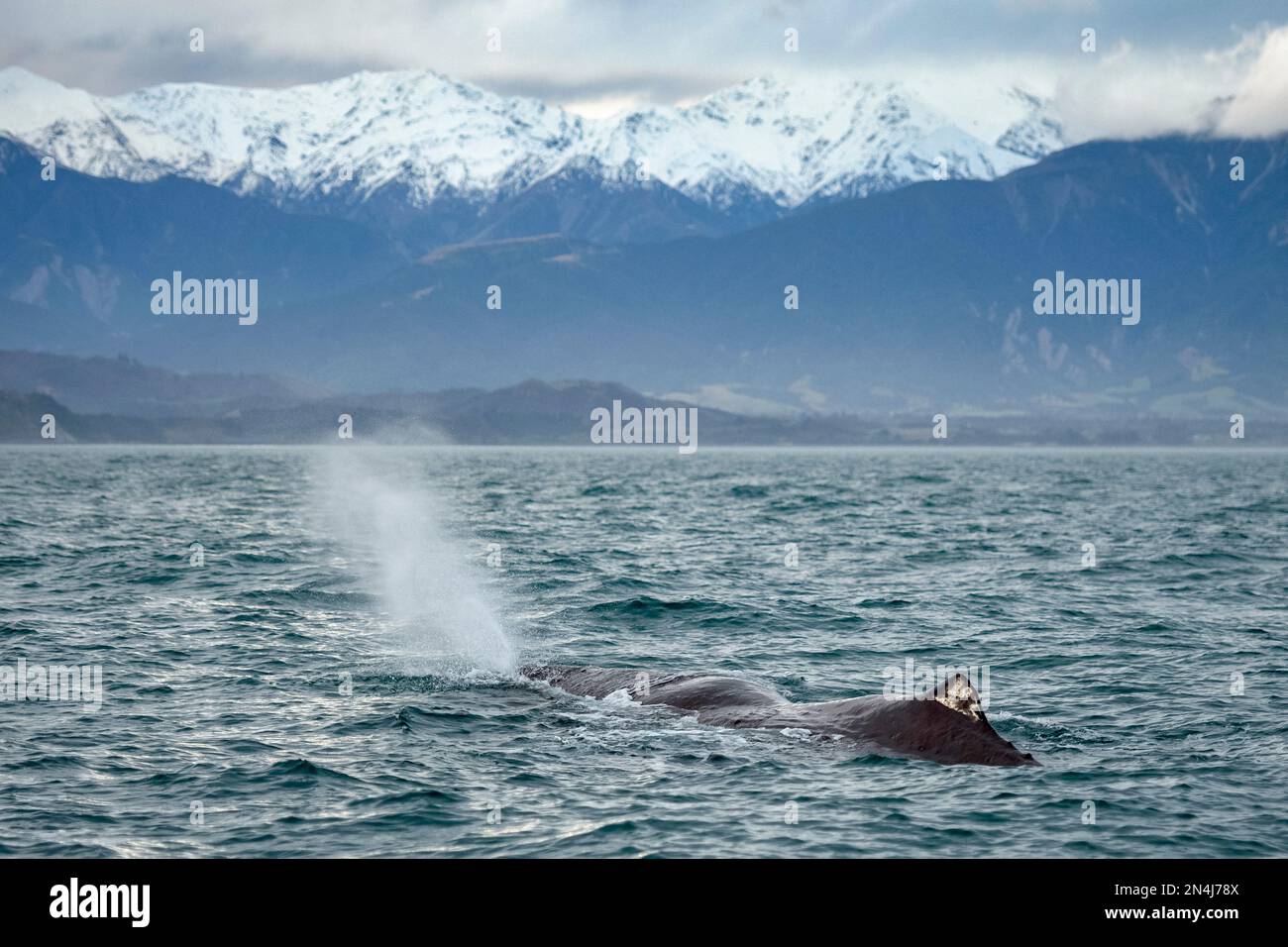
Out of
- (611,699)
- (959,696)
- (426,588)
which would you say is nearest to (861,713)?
(959,696)

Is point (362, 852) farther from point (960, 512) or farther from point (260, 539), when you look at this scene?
point (960, 512)

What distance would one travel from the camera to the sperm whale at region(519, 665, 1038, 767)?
69.9ft

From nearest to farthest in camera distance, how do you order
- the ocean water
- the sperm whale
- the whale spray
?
the ocean water < the sperm whale < the whale spray

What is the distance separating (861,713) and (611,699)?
5090mm

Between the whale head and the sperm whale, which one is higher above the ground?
the whale head

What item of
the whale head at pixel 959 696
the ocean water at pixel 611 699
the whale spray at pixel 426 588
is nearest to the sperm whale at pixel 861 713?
the whale head at pixel 959 696

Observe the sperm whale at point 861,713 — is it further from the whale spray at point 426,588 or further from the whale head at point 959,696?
the whale spray at point 426,588

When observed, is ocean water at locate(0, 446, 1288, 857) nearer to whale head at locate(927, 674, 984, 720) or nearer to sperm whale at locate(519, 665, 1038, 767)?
sperm whale at locate(519, 665, 1038, 767)

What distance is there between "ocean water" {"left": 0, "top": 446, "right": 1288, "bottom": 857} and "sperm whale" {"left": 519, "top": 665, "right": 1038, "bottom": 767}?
0.51 metres

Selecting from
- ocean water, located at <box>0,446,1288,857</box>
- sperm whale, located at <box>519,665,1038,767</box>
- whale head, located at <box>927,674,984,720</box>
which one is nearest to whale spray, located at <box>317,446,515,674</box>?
ocean water, located at <box>0,446,1288,857</box>

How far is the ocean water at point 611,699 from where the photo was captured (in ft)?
59.7
